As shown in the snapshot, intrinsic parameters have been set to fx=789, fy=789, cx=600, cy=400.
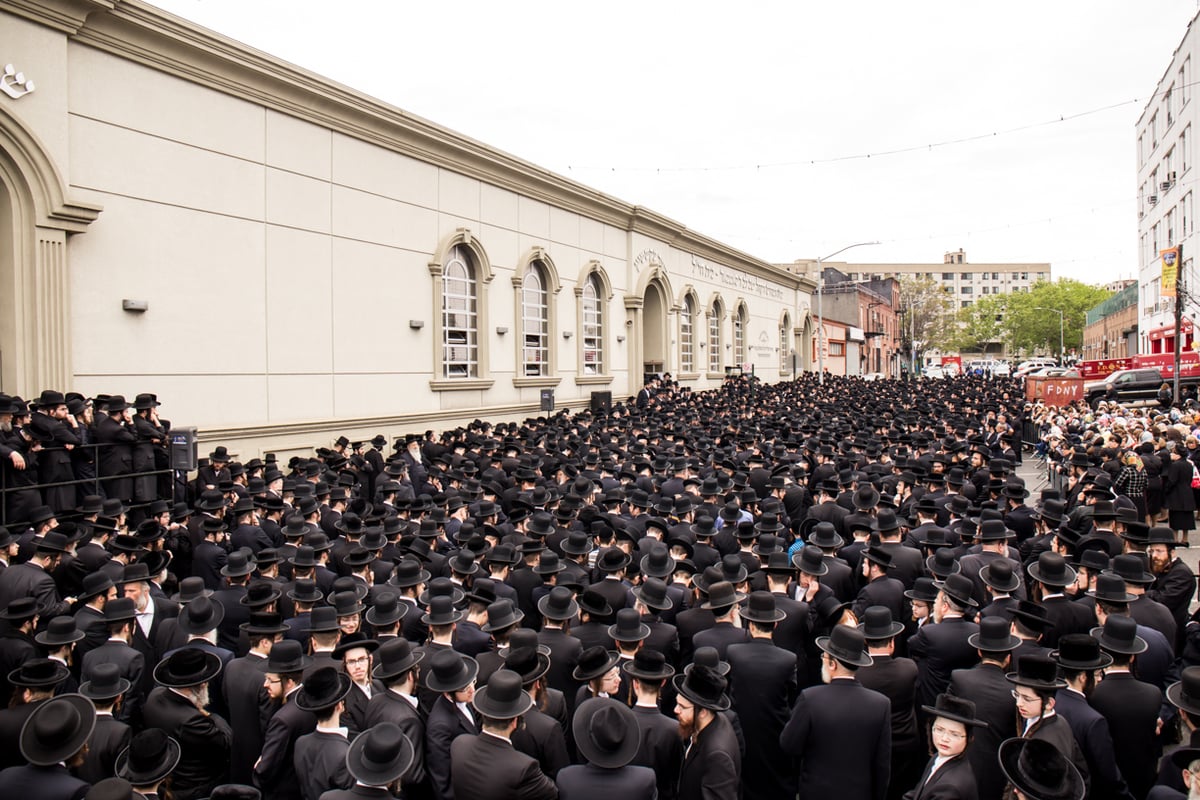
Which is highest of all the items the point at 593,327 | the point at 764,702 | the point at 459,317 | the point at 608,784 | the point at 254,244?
the point at 254,244

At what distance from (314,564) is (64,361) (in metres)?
7.57

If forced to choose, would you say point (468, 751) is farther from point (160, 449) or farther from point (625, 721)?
point (160, 449)

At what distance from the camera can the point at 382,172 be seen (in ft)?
59.5

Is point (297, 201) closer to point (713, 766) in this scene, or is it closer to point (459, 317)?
point (459, 317)

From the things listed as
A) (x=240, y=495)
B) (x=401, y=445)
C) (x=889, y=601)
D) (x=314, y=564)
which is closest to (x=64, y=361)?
(x=240, y=495)

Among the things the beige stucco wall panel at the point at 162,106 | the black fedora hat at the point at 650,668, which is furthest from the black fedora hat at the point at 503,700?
the beige stucco wall panel at the point at 162,106

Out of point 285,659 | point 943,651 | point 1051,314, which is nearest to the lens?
point 285,659

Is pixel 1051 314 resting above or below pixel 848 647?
above

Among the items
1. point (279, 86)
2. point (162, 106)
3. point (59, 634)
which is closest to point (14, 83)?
point (162, 106)

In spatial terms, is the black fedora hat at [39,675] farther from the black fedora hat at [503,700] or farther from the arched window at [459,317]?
the arched window at [459,317]

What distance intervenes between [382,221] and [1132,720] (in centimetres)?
1683

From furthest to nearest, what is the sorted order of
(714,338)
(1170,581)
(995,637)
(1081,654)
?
1. (714,338)
2. (1170,581)
3. (995,637)
4. (1081,654)

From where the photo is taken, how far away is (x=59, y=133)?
1197cm

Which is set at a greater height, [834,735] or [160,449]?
[160,449]
